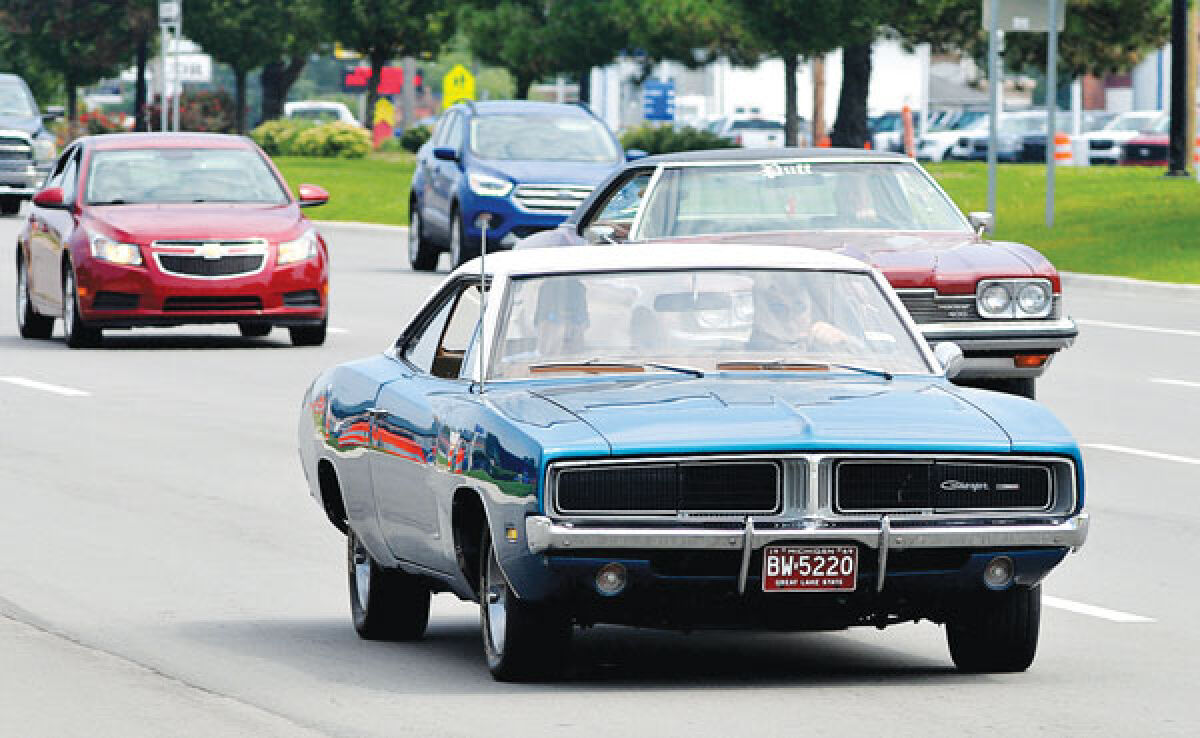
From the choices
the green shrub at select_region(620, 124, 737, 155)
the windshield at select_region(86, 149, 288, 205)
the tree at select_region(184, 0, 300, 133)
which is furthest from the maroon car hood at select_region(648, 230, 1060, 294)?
the tree at select_region(184, 0, 300, 133)

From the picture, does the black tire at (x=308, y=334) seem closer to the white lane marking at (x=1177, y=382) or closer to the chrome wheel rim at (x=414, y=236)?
the white lane marking at (x=1177, y=382)

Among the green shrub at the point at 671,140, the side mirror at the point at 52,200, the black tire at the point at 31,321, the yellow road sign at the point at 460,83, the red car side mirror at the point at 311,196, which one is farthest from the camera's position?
the yellow road sign at the point at 460,83

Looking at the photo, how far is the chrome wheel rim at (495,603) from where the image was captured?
8.56m

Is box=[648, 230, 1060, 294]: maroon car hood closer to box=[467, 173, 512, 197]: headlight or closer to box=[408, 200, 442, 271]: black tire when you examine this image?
box=[467, 173, 512, 197]: headlight

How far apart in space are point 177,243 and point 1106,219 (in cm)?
1719

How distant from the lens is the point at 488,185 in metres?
30.5

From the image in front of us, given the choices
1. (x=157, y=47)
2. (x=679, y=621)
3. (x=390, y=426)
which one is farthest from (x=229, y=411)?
(x=157, y=47)

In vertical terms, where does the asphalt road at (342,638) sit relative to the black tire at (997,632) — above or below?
below

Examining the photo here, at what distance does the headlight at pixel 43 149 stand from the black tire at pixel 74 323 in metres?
23.7

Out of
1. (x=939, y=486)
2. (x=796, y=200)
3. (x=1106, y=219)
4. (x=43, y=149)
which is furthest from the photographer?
(x=43, y=149)

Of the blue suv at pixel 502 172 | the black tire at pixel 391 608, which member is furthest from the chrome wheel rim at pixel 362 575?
the blue suv at pixel 502 172

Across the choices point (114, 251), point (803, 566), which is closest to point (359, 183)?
point (114, 251)

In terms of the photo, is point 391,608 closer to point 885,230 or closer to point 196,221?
point 885,230

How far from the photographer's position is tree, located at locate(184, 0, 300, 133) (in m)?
73.7
